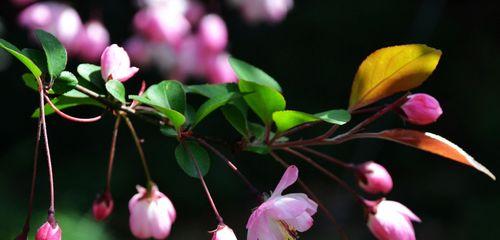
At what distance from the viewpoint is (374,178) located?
2.33 ft

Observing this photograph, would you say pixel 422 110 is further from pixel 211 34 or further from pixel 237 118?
pixel 211 34

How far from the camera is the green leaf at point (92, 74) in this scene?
2.19 ft

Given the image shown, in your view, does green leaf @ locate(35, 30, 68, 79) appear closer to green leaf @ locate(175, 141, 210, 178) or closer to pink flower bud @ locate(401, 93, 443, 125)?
green leaf @ locate(175, 141, 210, 178)

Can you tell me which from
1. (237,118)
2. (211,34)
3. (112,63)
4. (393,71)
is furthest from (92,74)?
(211,34)

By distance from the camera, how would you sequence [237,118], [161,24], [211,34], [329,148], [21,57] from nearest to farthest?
[21,57]
[237,118]
[161,24]
[211,34]
[329,148]

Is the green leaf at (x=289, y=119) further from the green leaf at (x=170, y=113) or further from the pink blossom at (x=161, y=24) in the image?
the pink blossom at (x=161, y=24)

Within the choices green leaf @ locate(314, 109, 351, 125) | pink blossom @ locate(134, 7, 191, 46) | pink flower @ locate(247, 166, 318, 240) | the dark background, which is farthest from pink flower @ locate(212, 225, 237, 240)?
the dark background

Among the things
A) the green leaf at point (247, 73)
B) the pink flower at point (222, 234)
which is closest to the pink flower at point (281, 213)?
the pink flower at point (222, 234)

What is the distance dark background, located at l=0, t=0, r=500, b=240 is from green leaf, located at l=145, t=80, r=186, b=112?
2.02 metres

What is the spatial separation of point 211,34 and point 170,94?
1.13 metres

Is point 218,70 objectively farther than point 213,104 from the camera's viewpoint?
Yes

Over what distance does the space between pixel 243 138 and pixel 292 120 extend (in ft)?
0.23

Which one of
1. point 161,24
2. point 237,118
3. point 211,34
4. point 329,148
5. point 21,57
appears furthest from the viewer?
point 329,148

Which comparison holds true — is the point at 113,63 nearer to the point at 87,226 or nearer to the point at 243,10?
the point at 243,10
